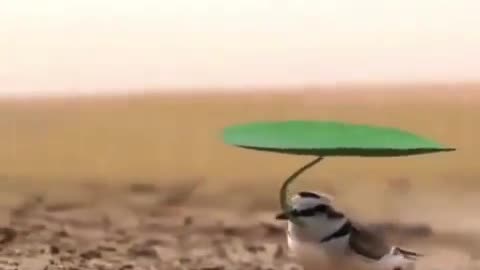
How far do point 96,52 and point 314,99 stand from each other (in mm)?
196

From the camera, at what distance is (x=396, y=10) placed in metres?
0.75

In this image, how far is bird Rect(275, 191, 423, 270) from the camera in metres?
0.67

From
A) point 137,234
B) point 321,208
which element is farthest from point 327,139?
point 137,234

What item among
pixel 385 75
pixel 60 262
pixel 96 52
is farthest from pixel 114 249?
pixel 385 75

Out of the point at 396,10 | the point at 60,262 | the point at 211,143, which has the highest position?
the point at 396,10

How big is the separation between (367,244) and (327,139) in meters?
0.09

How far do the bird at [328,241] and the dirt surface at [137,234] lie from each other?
0.05 meters

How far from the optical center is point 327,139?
0.66m

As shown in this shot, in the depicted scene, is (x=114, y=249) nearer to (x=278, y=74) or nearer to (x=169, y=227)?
(x=169, y=227)

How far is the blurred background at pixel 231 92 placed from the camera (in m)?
0.74

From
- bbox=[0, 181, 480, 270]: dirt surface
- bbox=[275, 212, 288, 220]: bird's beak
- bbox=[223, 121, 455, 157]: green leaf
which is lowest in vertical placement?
bbox=[0, 181, 480, 270]: dirt surface

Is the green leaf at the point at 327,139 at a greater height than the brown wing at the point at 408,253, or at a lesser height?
greater

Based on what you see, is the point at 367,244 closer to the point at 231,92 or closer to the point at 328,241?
the point at 328,241

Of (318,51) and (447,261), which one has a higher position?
(318,51)
